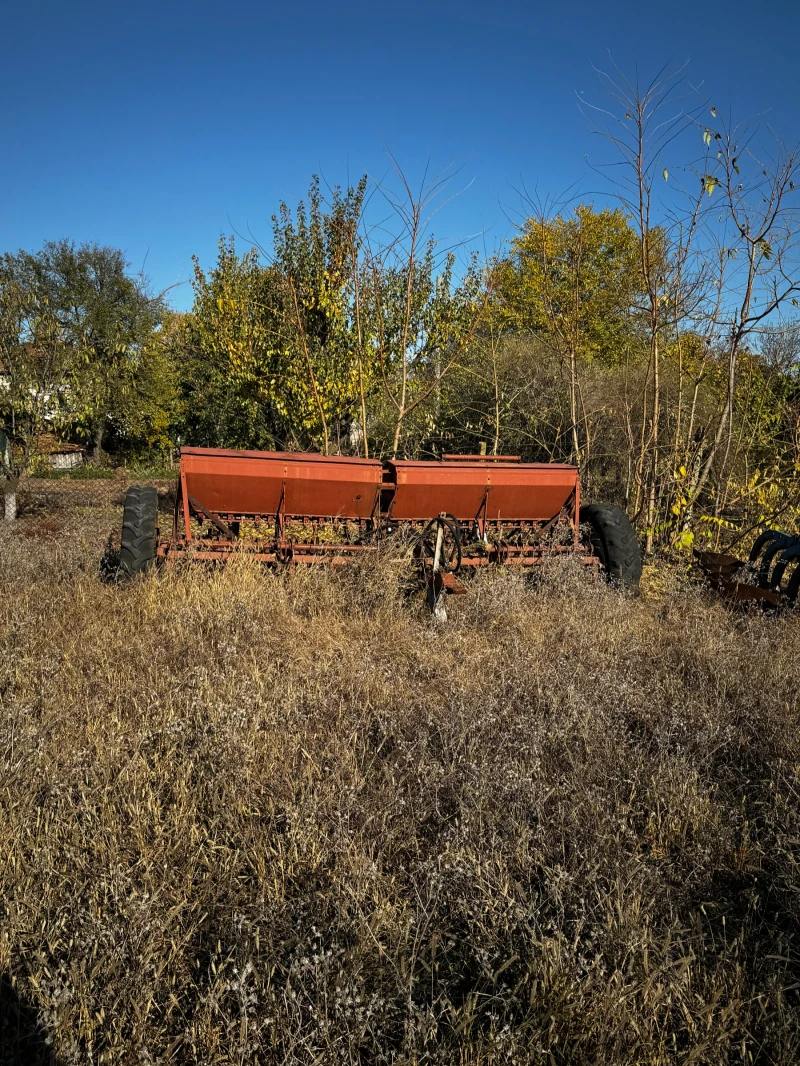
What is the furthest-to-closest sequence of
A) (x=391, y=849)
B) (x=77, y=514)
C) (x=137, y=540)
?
(x=77, y=514)
(x=137, y=540)
(x=391, y=849)

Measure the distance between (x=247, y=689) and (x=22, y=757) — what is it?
3.55 feet

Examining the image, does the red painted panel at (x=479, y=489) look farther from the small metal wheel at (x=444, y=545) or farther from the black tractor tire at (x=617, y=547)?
the black tractor tire at (x=617, y=547)

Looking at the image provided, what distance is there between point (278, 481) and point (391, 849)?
3878 millimetres

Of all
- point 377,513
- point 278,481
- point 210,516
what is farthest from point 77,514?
point 377,513

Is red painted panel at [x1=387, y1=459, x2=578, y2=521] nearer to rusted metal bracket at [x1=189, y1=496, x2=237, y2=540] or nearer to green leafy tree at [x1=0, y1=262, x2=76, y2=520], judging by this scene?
rusted metal bracket at [x1=189, y1=496, x2=237, y2=540]

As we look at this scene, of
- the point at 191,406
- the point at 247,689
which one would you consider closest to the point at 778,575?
the point at 247,689

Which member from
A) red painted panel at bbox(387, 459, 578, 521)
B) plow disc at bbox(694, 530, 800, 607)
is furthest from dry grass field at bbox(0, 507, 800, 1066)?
red painted panel at bbox(387, 459, 578, 521)

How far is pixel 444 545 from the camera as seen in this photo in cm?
588

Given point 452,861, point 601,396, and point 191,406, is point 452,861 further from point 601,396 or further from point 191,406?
point 191,406

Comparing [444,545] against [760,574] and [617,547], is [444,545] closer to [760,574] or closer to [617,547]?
[617,547]

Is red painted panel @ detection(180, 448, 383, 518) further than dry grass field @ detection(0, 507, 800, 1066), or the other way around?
red painted panel @ detection(180, 448, 383, 518)

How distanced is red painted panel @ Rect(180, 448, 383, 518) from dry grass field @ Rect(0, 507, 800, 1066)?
5.65ft

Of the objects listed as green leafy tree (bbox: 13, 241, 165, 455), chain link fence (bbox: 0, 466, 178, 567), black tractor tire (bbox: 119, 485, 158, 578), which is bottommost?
chain link fence (bbox: 0, 466, 178, 567)

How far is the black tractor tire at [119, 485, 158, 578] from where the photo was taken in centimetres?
548
